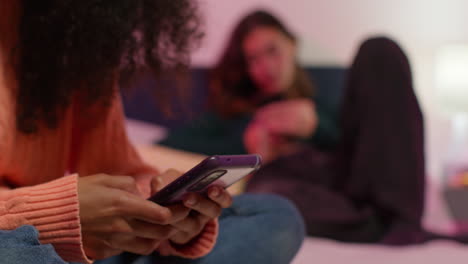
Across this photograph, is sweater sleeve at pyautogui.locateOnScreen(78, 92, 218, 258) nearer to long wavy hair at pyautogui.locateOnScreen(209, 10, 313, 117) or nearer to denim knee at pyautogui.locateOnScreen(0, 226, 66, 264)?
denim knee at pyautogui.locateOnScreen(0, 226, 66, 264)

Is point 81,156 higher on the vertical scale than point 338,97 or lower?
higher

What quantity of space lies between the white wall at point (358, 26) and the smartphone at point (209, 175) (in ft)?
5.12

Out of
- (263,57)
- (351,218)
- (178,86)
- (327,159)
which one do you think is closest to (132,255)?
(178,86)

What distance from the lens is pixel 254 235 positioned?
0.80m

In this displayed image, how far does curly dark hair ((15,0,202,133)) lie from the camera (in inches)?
29.5

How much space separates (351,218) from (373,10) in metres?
1.21

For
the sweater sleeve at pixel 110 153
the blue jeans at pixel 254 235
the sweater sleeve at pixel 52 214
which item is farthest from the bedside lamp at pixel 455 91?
the sweater sleeve at pixel 52 214

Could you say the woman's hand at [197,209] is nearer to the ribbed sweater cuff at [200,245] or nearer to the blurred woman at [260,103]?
the ribbed sweater cuff at [200,245]

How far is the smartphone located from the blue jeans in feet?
0.46

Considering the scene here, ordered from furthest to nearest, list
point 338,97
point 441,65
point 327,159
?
point 441,65 → point 338,97 → point 327,159

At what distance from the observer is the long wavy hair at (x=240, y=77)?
70.2 inches

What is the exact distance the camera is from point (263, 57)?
68.4 inches

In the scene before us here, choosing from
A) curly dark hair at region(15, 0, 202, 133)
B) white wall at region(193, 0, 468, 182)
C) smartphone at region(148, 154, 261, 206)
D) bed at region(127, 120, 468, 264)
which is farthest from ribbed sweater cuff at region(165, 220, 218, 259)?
white wall at region(193, 0, 468, 182)

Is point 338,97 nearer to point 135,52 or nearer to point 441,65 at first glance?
point 441,65
